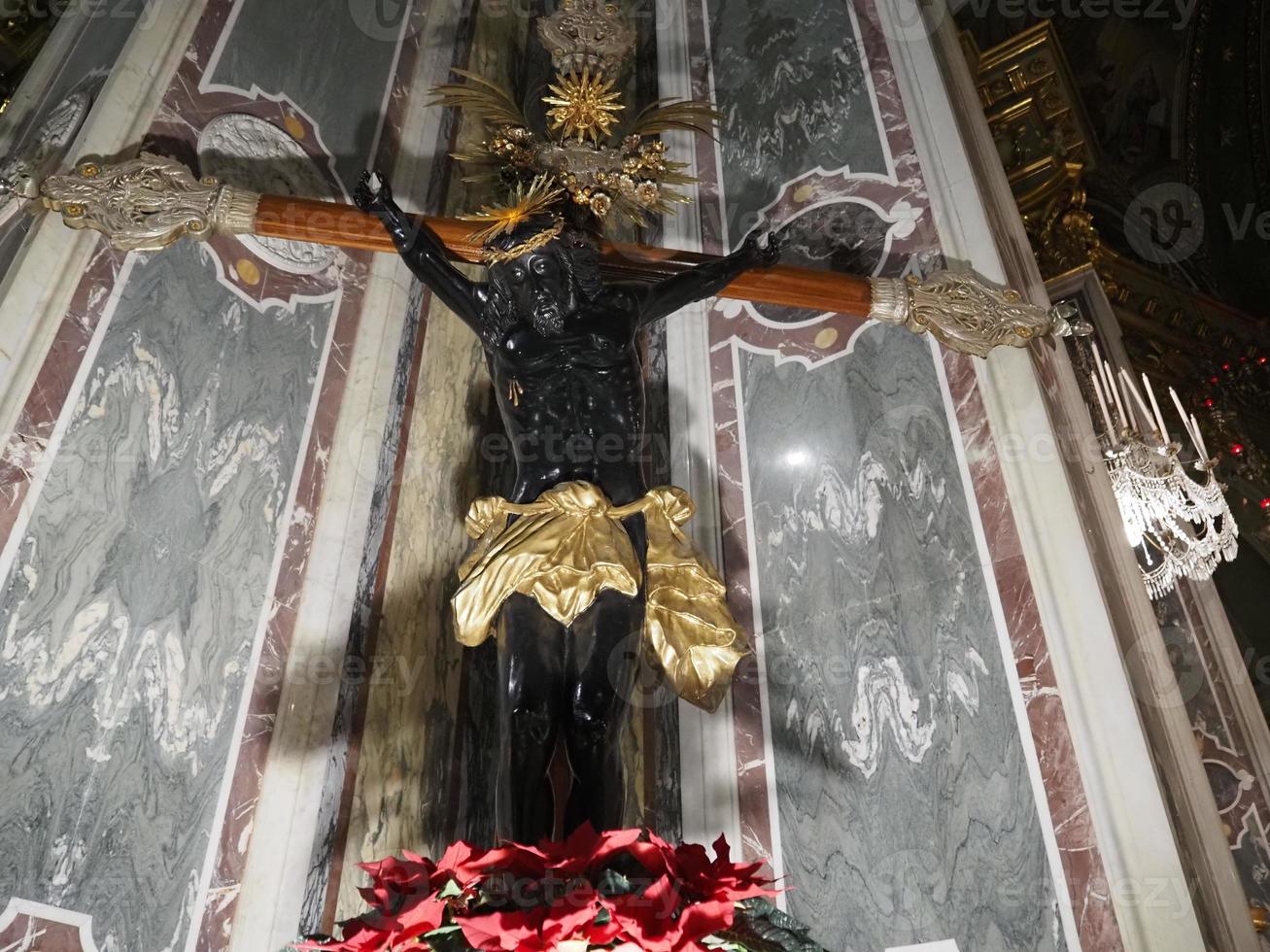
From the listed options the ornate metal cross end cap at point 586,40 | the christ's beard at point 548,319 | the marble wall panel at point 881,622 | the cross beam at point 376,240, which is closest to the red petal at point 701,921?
the marble wall panel at point 881,622

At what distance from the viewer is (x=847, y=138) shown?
4621mm

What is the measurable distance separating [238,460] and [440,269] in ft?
2.89

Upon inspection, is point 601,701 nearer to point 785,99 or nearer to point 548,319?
A: point 548,319

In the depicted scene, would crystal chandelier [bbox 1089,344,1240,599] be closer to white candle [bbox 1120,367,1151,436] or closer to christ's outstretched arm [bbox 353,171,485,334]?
white candle [bbox 1120,367,1151,436]

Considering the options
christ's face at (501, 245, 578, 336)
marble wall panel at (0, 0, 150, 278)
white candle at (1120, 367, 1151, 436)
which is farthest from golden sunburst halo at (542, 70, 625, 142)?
white candle at (1120, 367, 1151, 436)

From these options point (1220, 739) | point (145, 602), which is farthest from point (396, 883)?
point (1220, 739)

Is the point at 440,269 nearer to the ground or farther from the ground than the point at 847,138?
nearer to the ground

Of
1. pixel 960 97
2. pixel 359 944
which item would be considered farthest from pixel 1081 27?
pixel 359 944

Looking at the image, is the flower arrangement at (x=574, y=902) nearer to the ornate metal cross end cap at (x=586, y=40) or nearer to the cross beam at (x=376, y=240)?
the cross beam at (x=376, y=240)

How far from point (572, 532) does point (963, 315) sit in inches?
63.7

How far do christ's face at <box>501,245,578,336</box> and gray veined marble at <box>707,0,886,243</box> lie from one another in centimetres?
193

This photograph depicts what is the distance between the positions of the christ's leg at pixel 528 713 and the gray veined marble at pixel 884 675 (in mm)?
1122

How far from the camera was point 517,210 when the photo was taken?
316 centimetres

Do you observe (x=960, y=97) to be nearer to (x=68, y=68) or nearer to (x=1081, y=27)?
(x=68, y=68)
